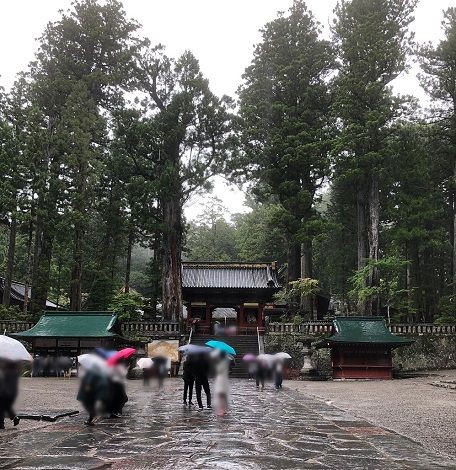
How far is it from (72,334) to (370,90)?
18.5 meters

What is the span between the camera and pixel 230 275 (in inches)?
1238

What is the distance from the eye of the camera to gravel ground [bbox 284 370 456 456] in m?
6.93

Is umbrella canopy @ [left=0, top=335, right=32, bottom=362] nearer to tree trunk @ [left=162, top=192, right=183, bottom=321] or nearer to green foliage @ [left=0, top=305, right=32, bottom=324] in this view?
green foliage @ [left=0, top=305, right=32, bottom=324]

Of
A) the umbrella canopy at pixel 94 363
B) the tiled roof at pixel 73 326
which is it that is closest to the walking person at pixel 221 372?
the umbrella canopy at pixel 94 363

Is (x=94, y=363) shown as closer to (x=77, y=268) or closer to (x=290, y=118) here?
(x=77, y=268)

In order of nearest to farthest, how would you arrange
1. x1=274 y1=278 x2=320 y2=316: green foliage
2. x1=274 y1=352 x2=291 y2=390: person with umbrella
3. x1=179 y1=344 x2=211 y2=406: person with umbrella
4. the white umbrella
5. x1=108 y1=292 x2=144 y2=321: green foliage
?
x1=179 y1=344 x2=211 y2=406: person with umbrella < the white umbrella < x1=274 y1=352 x2=291 y2=390: person with umbrella < x1=108 y1=292 x2=144 y2=321: green foliage < x1=274 y1=278 x2=320 y2=316: green foliage

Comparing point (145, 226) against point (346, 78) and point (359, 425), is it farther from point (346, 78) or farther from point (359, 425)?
point (359, 425)

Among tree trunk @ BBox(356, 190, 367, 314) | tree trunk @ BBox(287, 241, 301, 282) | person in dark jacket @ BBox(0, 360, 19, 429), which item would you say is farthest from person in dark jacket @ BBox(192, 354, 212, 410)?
tree trunk @ BBox(287, 241, 301, 282)

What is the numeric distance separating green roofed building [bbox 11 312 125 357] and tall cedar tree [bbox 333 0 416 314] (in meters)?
13.3

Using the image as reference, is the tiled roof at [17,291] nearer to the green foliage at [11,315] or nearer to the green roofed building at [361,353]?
the green foliage at [11,315]

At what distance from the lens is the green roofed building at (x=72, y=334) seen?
19.2 metres

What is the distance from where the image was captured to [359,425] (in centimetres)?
774

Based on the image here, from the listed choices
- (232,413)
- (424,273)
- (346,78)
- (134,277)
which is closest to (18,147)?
(346,78)

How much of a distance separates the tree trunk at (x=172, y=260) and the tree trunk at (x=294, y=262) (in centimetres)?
732
